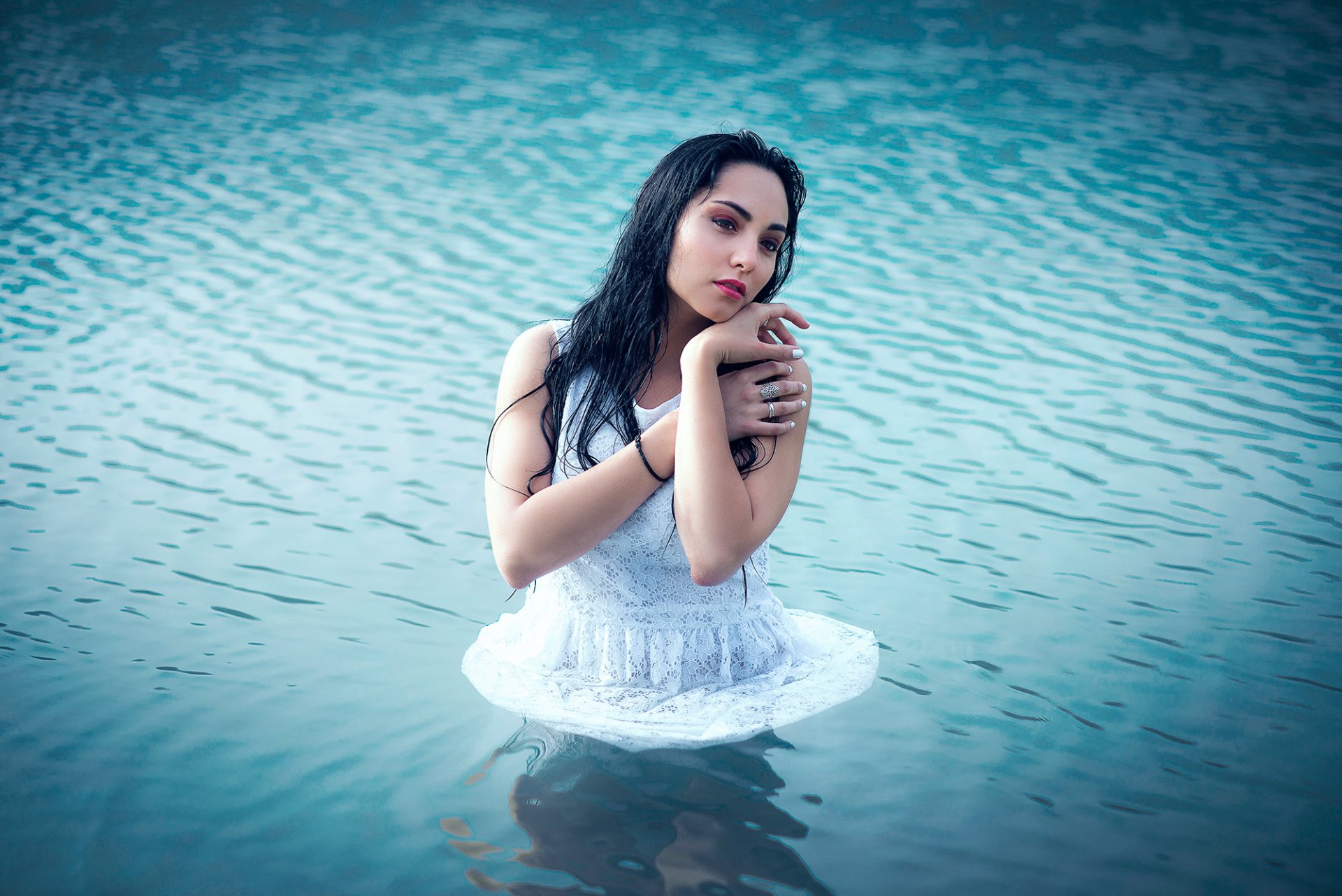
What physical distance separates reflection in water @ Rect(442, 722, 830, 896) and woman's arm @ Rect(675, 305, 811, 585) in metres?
0.55

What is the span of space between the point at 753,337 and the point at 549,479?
53 centimetres

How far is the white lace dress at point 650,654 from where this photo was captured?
7.04 ft

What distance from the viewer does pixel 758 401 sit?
7.17 ft

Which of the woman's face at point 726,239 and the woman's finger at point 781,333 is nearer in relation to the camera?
the woman's face at point 726,239

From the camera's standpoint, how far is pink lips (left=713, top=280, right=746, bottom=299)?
7.08 ft

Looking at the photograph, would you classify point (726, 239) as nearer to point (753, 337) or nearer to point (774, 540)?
point (753, 337)

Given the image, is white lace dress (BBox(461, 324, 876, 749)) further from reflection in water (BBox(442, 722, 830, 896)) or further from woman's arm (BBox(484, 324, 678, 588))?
reflection in water (BBox(442, 722, 830, 896))

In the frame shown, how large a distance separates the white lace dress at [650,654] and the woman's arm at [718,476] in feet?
0.47

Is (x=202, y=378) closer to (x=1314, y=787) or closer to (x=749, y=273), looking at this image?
(x=749, y=273)

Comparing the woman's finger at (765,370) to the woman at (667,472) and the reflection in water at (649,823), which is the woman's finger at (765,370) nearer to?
the woman at (667,472)

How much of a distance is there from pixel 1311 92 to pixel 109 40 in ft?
51.9

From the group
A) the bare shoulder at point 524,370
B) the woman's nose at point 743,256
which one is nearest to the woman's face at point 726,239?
the woman's nose at point 743,256

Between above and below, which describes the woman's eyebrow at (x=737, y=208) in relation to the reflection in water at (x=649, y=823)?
above

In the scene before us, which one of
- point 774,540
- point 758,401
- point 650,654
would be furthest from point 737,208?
point 774,540
